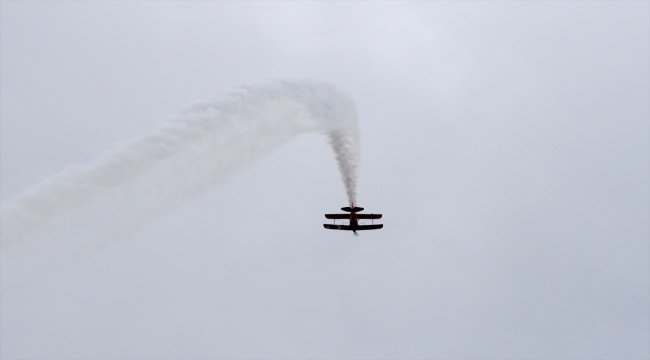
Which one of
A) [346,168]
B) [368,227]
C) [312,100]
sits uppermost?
[312,100]

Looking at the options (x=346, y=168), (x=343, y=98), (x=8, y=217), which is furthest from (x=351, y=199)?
(x=8, y=217)

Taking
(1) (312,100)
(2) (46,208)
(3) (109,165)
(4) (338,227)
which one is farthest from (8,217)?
(4) (338,227)

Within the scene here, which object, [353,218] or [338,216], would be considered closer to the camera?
[353,218]

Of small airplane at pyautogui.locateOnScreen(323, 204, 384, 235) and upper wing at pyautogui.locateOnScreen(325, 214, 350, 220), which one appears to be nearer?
small airplane at pyautogui.locateOnScreen(323, 204, 384, 235)

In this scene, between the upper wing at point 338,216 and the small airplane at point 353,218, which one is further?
the upper wing at point 338,216

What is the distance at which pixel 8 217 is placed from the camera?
44719 mm

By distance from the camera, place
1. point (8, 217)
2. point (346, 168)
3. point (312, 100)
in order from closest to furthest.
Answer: point (8, 217), point (312, 100), point (346, 168)

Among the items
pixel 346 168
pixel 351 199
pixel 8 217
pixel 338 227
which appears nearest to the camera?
pixel 8 217

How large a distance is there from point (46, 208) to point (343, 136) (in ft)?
88.1

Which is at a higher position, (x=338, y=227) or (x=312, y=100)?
(x=312, y=100)

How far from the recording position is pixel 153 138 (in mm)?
50906

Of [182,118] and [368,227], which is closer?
[182,118]

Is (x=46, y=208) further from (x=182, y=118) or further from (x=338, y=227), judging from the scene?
(x=338, y=227)

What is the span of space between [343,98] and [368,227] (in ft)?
65.0
